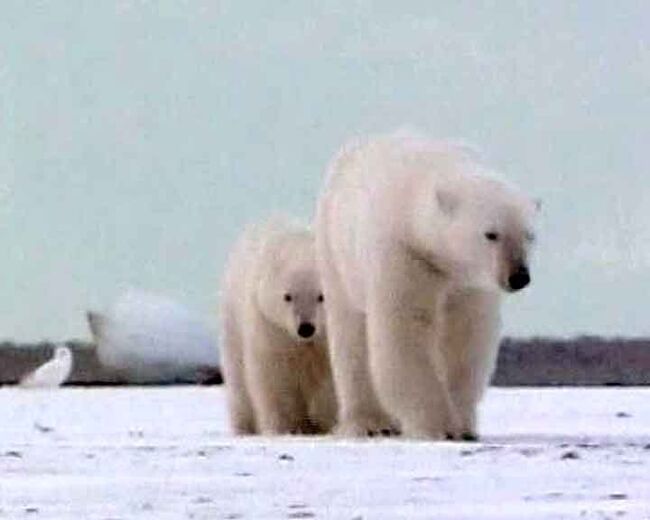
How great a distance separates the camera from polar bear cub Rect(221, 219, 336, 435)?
9344mm

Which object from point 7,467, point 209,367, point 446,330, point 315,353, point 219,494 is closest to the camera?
point 219,494

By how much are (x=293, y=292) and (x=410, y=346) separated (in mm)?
1628

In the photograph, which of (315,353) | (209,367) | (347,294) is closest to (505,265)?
(347,294)

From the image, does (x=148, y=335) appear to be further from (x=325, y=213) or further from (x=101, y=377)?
(x=325, y=213)

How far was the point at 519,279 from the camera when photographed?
723 cm

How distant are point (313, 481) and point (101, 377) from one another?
67.6ft

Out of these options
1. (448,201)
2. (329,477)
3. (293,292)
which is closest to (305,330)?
(293,292)

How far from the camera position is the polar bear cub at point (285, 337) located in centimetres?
934

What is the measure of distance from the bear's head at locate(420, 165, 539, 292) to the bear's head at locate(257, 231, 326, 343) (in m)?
1.53

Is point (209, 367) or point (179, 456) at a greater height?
point (179, 456)

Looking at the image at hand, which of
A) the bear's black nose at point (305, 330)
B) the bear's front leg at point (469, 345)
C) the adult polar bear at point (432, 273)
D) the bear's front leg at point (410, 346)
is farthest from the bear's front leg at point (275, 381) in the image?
the bear's front leg at point (410, 346)

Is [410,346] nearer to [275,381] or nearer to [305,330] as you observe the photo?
[305,330]

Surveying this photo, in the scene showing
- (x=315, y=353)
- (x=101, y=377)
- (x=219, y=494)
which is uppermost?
(x=219, y=494)

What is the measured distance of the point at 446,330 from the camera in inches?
310
